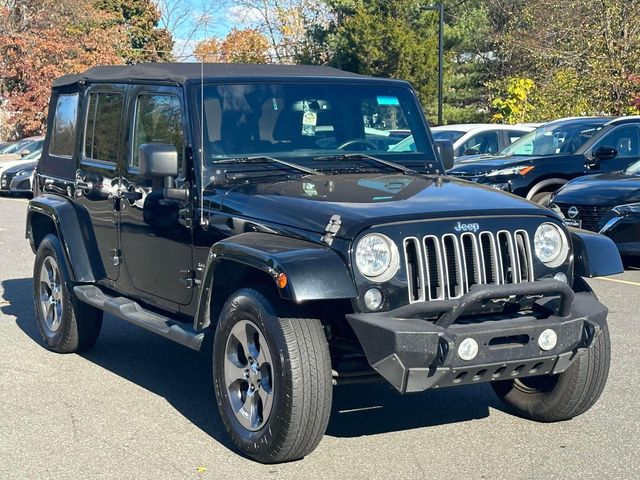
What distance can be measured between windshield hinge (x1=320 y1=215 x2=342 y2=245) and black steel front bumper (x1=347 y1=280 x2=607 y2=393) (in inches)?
15.8

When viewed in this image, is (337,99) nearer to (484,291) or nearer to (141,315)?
(141,315)

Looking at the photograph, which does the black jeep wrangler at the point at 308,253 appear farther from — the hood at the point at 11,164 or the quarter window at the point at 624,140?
the hood at the point at 11,164

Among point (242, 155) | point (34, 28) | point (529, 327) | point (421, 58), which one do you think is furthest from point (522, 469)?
point (34, 28)

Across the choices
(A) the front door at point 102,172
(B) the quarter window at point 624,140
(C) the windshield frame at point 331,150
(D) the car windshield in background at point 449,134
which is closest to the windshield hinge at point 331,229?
(C) the windshield frame at point 331,150

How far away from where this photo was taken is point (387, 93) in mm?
6883

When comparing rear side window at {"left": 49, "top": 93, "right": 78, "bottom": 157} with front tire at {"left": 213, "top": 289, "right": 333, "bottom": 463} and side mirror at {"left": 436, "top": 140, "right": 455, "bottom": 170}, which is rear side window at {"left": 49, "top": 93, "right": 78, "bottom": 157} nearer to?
side mirror at {"left": 436, "top": 140, "right": 455, "bottom": 170}

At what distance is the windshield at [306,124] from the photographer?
6227 millimetres

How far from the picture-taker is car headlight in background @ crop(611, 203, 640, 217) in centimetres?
1148

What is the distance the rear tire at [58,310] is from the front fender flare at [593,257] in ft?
12.0

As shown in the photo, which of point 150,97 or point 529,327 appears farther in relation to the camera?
point 150,97

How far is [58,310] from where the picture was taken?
7.77 metres

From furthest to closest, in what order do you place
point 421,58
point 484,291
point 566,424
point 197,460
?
1. point 421,58
2. point 566,424
3. point 197,460
4. point 484,291

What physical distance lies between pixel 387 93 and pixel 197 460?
283 centimetres

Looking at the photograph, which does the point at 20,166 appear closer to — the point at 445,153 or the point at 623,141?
the point at 623,141
